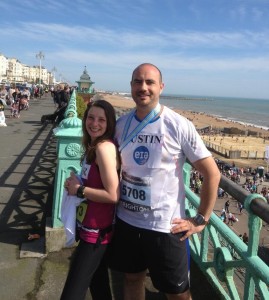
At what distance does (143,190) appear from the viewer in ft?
7.06

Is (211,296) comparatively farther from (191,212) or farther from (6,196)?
(6,196)

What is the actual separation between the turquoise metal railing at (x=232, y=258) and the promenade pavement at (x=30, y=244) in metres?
0.16

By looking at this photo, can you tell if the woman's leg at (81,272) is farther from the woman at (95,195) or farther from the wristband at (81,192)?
the wristband at (81,192)

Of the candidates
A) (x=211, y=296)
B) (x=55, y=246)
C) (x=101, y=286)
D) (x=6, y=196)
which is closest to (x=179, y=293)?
(x=101, y=286)

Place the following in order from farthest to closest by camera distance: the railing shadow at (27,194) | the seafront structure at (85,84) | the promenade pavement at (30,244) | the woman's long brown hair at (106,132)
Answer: the seafront structure at (85,84), the railing shadow at (27,194), the promenade pavement at (30,244), the woman's long brown hair at (106,132)

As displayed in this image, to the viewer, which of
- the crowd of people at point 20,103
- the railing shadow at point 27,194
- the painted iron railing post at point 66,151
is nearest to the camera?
the painted iron railing post at point 66,151

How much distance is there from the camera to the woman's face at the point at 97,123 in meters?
2.34

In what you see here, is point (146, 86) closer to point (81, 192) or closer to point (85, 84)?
point (81, 192)

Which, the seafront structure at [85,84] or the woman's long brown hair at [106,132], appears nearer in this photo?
the woman's long brown hair at [106,132]

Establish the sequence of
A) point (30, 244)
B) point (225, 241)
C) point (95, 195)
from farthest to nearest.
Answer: point (30, 244), point (225, 241), point (95, 195)

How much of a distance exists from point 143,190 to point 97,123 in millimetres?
551

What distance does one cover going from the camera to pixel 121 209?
90.7 inches

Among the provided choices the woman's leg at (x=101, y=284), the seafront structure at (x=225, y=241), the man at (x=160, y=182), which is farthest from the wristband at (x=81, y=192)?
the seafront structure at (x=225, y=241)

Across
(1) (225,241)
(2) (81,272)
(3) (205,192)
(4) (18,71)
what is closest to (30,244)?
(2) (81,272)
